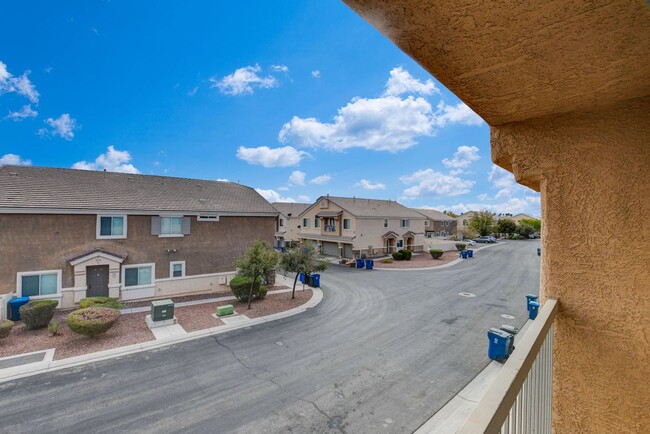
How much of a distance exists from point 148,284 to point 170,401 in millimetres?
10525

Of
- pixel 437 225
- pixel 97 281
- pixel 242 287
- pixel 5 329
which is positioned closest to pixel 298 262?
pixel 242 287

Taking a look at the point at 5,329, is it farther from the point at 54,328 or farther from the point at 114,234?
the point at 114,234

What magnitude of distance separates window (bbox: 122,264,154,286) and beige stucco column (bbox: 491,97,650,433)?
17877 mm

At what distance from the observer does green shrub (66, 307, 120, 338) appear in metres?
10.3

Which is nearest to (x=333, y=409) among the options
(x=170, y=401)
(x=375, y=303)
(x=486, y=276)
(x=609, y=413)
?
(x=170, y=401)

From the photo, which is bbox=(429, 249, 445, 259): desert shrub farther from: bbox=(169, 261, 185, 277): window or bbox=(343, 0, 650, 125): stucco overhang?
bbox=(343, 0, 650, 125): stucco overhang

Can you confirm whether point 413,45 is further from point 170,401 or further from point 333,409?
point 170,401

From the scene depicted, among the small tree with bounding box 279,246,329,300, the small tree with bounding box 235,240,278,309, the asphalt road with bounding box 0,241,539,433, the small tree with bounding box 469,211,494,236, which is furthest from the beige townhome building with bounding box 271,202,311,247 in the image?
the small tree with bounding box 469,211,494,236

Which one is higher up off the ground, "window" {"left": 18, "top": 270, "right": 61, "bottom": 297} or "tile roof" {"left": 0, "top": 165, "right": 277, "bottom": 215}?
"tile roof" {"left": 0, "top": 165, "right": 277, "bottom": 215}

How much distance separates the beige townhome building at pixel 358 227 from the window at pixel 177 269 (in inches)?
679

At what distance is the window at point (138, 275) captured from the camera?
1546 centimetres

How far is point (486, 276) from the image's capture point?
885 inches

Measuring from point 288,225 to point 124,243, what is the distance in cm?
2669

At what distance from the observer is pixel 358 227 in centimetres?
3092
